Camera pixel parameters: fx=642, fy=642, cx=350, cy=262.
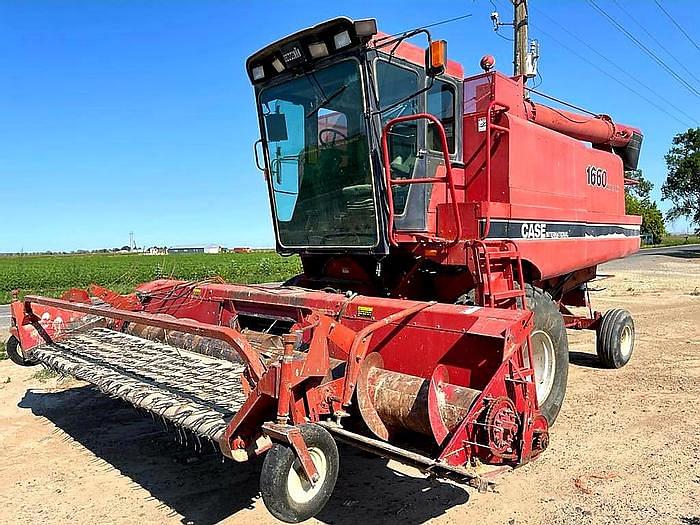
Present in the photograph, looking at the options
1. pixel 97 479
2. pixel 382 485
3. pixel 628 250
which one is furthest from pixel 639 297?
pixel 97 479

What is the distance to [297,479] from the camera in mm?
2957

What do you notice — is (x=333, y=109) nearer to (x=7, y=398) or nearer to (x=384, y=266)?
(x=384, y=266)

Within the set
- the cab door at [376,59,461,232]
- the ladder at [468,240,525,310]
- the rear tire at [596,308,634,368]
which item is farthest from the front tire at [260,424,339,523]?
the rear tire at [596,308,634,368]

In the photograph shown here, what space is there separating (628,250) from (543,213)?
2985 mm

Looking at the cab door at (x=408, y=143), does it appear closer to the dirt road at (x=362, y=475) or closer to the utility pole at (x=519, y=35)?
the dirt road at (x=362, y=475)

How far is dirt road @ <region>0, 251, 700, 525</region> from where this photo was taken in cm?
382

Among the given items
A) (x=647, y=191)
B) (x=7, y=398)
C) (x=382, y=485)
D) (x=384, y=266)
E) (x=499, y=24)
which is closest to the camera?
(x=382, y=485)

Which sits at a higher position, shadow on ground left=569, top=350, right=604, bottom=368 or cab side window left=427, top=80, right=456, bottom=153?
cab side window left=427, top=80, right=456, bottom=153

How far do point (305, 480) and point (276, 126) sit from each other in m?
3.46

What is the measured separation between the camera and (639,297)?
15664 mm

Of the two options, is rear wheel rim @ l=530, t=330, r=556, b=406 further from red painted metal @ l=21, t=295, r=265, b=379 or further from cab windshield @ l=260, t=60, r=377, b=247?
red painted metal @ l=21, t=295, r=265, b=379

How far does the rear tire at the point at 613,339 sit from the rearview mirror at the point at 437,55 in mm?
4602

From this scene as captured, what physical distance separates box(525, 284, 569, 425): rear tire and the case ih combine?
16 mm

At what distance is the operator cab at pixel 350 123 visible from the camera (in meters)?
4.76
